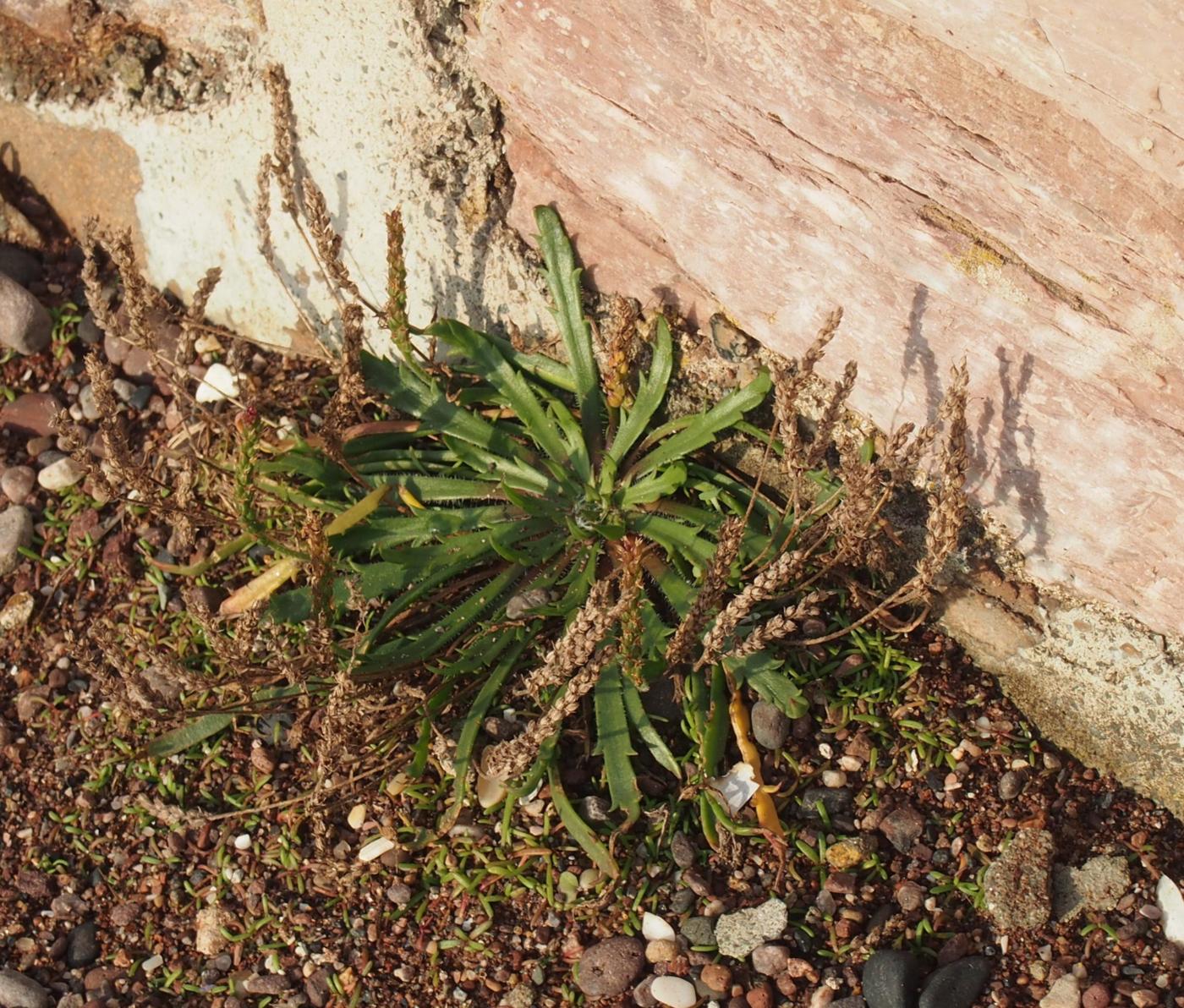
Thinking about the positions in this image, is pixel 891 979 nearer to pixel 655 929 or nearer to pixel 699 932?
pixel 699 932

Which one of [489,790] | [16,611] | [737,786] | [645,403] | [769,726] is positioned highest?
[645,403]

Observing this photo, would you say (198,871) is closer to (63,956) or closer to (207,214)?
(63,956)

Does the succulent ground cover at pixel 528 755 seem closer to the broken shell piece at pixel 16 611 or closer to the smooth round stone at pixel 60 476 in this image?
the broken shell piece at pixel 16 611

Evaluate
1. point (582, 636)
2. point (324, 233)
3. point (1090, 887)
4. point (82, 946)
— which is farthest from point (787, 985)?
point (324, 233)

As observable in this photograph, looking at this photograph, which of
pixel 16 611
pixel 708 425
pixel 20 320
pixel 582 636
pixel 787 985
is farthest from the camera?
pixel 20 320

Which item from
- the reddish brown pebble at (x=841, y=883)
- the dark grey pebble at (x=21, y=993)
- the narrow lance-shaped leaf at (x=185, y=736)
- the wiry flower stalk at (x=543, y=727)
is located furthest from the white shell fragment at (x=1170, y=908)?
the dark grey pebble at (x=21, y=993)

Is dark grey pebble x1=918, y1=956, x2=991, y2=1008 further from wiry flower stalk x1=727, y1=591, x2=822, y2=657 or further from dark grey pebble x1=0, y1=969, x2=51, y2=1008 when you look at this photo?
dark grey pebble x1=0, y1=969, x2=51, y2=1008

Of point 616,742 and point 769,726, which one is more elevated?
point 769,726

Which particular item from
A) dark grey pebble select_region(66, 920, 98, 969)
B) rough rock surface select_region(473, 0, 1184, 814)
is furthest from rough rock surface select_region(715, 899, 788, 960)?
dark grey pebble select_region(66, 920, 98, 969)
